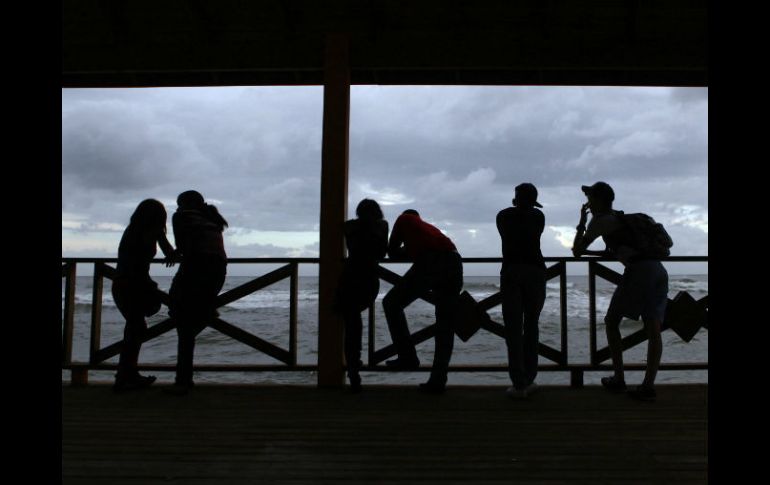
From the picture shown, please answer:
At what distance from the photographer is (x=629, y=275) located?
11.3 feet

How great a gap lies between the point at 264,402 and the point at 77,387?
1652 mm

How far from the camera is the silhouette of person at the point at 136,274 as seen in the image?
12.2ft

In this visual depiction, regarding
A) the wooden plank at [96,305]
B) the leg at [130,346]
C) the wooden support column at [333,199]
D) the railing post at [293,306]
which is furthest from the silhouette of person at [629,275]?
the wooden plank at [96,305]

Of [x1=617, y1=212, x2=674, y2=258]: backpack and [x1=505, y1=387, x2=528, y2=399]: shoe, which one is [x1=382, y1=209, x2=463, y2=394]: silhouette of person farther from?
[x1=617, y1=212, x2=674, y2=258]: backpack

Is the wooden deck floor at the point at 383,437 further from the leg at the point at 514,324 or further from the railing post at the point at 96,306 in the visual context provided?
the railing post at the point at 96,306

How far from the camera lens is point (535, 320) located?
348 cm

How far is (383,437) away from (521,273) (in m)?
1.43

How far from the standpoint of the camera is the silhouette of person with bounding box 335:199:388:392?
364 centimetres

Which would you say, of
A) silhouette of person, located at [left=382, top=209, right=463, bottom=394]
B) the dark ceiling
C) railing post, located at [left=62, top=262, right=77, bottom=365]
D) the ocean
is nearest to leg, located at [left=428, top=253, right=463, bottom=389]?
silhouette of person, located at [left=382, top=209, right=463, bottom=394]

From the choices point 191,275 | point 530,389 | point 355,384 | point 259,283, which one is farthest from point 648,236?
point 191,275

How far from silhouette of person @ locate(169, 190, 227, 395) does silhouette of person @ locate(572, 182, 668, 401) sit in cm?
250

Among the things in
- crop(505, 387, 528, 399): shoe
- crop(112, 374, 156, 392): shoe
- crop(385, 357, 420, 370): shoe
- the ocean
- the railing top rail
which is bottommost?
the ocean

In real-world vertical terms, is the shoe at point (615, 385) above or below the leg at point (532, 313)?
below

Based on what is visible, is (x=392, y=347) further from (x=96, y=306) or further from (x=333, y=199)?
(x=96, y=306)
